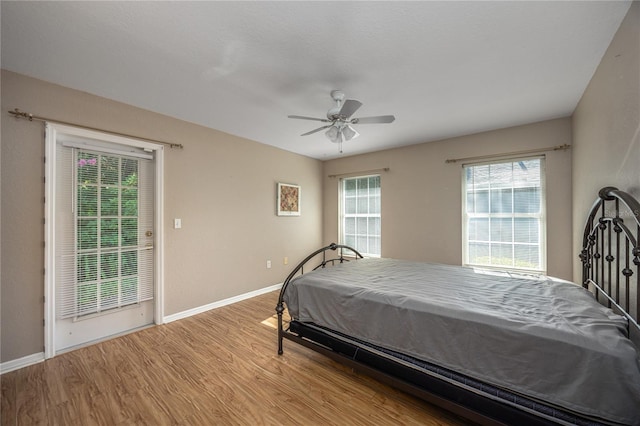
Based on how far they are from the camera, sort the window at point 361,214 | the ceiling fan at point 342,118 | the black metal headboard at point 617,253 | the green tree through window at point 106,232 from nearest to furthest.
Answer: the black metal headboard at point 617,253, the ceiling fan at point 342,118, the green tree through window at point 106,232, the window at point 361,214

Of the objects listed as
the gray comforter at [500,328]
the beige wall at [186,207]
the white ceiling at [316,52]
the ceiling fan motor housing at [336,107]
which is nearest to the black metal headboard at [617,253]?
the gray comforter at [500,328]

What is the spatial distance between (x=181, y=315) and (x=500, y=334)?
133 inches

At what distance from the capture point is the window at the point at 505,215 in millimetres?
3354

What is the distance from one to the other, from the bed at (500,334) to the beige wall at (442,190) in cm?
111

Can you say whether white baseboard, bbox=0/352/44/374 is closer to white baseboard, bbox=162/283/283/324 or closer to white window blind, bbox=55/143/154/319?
white window blind, bbox=55/143/154/319

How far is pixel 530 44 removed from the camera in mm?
1825

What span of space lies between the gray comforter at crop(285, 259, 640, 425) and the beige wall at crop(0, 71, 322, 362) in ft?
5.77

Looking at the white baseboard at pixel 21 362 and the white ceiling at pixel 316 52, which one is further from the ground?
the white ceiling at pixel 316 52

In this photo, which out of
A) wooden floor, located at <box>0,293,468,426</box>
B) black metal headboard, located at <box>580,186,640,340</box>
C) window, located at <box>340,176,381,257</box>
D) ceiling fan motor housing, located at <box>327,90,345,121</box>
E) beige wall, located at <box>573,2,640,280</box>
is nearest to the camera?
black metal headboard, located at <box>580,186,640,340</box>

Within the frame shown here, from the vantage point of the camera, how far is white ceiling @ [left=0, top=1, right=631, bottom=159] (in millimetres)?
1543

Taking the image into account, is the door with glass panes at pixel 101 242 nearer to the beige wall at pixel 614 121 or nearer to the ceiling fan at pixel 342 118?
the ceiling fan at pixel 342 118

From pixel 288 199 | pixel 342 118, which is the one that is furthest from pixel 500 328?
pixel 288 199

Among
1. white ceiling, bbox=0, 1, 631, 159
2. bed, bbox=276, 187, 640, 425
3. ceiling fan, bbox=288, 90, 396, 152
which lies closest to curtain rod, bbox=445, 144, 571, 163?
white ceiling, bbox=0, 1, 631, 159

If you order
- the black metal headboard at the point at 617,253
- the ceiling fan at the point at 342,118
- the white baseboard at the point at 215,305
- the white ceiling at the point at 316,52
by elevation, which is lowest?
the white baseboard at the point at 215,305
